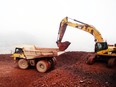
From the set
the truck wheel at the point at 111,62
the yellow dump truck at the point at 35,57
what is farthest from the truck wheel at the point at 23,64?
the truck wheel at the point at 111,62

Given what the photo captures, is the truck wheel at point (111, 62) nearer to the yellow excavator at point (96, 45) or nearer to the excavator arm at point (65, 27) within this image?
the yellow excavator at point (96, 45)

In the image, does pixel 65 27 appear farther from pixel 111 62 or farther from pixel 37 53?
pixel 111 62

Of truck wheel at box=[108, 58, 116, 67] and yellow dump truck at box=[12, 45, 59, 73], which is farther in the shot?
yellow dump truck at box=[12, 45, 59, 73]

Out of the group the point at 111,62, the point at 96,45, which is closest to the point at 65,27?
the point at 96,45

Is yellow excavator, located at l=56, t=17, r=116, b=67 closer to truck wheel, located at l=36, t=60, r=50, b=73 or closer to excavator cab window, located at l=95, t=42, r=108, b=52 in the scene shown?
excavator cab window, located at l=95, t=42, r=108, b=52

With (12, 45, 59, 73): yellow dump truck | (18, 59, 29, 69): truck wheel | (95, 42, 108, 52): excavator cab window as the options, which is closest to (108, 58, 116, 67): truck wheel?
(95, 42, 108, 52): excavator cab window

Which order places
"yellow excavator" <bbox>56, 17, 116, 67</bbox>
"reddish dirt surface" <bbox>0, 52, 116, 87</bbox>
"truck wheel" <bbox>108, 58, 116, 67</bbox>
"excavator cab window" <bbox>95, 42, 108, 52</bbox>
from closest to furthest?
"reddish dirt surface" <bbox>0, 52, 116, 87</bbox> < "truck wheel" <bbox>108, 58, 116, 67</bbox> < "yellow excavator" <bbox>56, 17, 116, 67</bbox> < "excavator cab window" <bbox>95, 42, 108, 52</bbox>

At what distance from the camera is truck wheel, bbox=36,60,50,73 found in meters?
19.7

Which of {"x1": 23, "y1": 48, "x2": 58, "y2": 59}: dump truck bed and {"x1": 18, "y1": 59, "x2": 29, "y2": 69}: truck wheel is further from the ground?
{"x1": 23, "y1": 48, "x2": 58, "y2": 59}: dump truck bed

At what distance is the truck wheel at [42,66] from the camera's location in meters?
19.7

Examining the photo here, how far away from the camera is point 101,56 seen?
19.6 metres

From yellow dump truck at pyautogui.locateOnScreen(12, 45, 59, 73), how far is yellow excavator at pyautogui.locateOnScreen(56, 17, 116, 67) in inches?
131

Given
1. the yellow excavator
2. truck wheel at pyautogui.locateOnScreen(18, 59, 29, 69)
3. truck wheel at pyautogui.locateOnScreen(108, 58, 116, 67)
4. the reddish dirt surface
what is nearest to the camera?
the reddish dirt surface

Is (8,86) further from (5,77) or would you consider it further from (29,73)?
(29,73)
